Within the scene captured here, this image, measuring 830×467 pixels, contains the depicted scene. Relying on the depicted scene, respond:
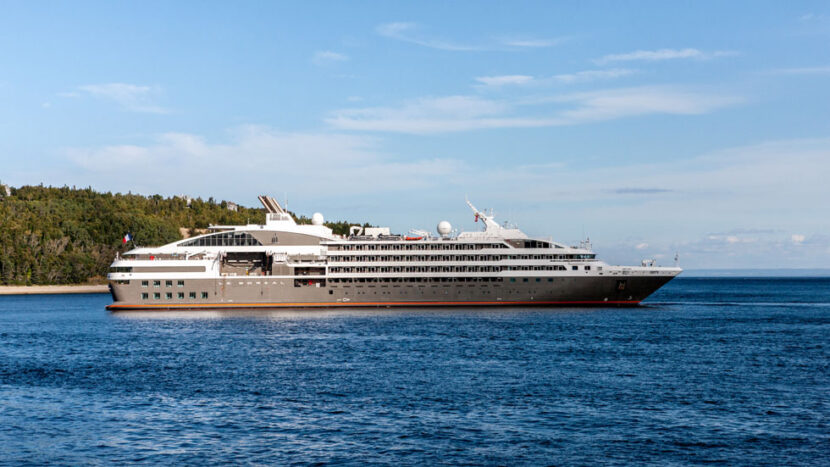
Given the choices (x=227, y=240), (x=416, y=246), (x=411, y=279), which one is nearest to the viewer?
(x=411, y=279)

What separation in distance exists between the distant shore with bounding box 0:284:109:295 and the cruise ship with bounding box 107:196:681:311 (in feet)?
318

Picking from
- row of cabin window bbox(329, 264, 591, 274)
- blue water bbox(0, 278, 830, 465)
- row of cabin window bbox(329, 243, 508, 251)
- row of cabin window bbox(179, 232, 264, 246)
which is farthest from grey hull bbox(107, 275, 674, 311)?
blue water bbox(0, 278, 830, 465)

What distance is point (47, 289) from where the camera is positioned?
183500 mm

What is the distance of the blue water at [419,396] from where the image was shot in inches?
1111

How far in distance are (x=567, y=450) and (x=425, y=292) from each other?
69.9m

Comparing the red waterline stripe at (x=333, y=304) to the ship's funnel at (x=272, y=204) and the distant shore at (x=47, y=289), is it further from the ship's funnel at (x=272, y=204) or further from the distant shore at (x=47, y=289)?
the distant shore at (x=47, y=289)

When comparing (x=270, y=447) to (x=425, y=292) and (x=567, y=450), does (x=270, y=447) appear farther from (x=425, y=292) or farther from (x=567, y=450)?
(x=425, y=292)

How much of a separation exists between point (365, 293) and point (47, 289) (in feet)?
396

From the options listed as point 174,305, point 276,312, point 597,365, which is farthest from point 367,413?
point 174,305

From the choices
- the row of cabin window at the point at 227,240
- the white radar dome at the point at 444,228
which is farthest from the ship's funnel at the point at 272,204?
the white radar dome at the point at 444,228

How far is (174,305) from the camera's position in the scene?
3797 inches

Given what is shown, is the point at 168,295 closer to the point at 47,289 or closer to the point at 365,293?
the point at 365,293

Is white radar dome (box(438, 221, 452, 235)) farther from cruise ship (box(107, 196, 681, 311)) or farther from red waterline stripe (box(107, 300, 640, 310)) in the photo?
red waterline stripe (box(107, 300, 640, 310))

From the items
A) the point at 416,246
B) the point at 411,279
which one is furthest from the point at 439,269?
the point at 416,246
